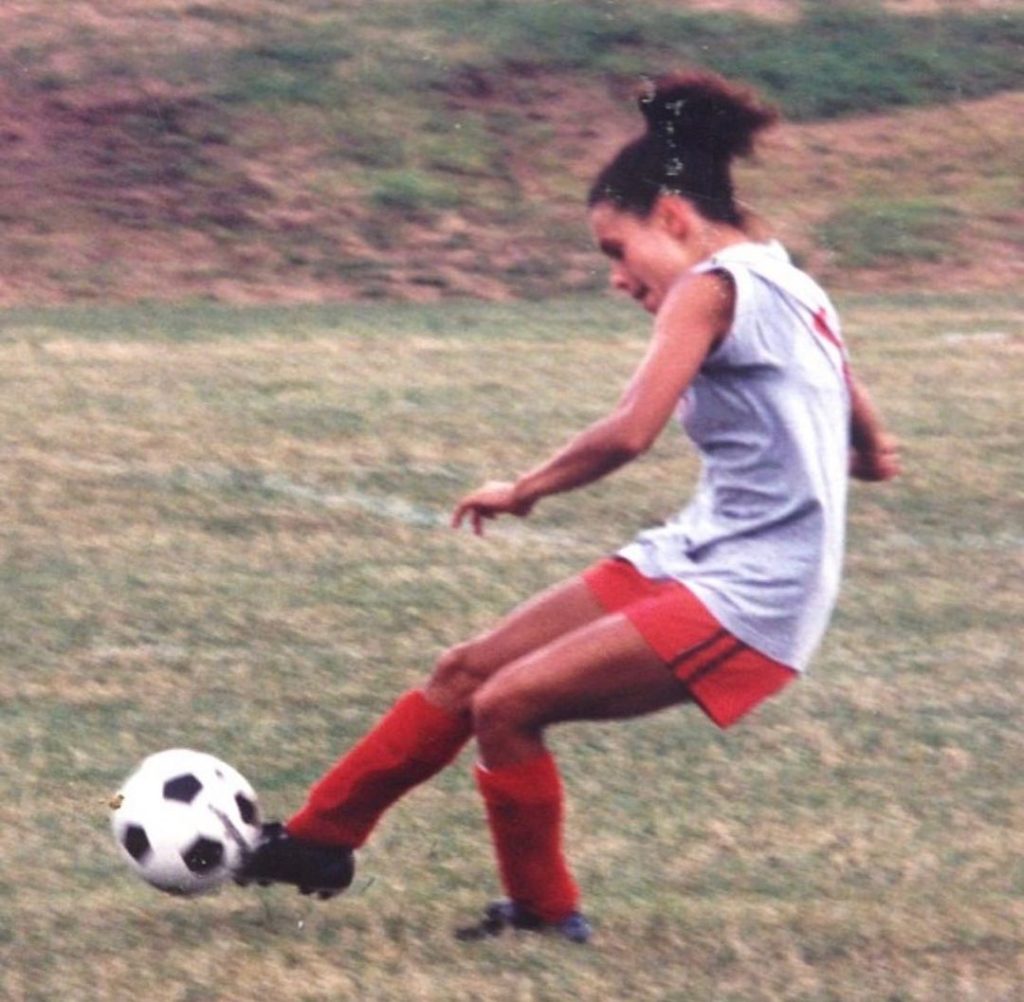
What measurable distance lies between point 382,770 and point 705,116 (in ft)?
4.46

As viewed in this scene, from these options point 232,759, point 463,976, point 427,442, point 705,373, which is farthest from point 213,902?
point 427,442

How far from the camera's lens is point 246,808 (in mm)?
4926

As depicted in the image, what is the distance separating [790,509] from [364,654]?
289cm

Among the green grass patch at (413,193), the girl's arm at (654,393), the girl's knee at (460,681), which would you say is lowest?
the green grass patch at (413,193)

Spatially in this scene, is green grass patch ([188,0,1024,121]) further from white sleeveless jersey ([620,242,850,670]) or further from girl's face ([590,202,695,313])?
white sleeveless jersey ([620,242,850,670])

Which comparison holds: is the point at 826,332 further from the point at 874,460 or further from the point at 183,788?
the point at 183,788

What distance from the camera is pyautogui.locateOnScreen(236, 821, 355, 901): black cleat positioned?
4746 mm

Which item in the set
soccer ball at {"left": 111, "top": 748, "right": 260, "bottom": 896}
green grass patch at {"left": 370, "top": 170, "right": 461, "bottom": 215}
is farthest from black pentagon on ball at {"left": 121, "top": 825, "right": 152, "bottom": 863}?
green grass patch at {"left": 370, "top": 170, "right": 461, "bottom": 215}

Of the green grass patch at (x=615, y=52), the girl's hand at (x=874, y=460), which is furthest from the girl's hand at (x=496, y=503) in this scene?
the green grass patch at (x=615, y=52)

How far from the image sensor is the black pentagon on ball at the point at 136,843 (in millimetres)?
4793

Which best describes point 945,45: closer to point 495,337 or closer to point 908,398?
point 495,337

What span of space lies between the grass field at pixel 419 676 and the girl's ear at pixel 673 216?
1.35 m


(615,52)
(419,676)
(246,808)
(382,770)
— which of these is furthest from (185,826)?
(615,52)

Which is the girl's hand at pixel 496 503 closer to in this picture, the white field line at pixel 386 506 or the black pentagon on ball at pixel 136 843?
the black pentagon on ball at pixel 136 843
